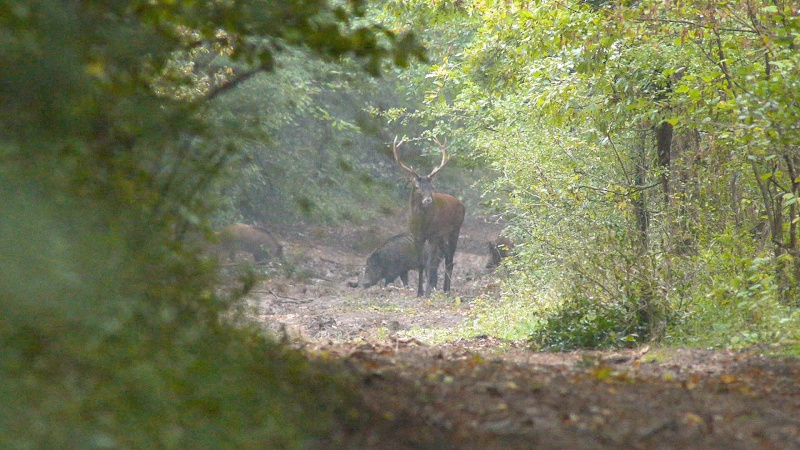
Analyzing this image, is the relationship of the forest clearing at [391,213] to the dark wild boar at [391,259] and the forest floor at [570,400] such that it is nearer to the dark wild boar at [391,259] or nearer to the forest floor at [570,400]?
the forest floor at [570,400]

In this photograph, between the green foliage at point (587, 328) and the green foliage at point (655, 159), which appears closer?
the green foliage at point (655, 159)

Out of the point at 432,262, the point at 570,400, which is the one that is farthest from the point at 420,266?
the point at 570,400

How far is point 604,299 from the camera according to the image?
10.1m

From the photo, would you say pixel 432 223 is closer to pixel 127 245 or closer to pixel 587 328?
pixel 587 328

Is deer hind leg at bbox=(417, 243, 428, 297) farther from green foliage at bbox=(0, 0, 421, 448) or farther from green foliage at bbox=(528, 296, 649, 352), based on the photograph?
green foliage at bbox=(0, 0, 421, 448)

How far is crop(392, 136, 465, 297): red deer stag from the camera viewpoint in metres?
21.8

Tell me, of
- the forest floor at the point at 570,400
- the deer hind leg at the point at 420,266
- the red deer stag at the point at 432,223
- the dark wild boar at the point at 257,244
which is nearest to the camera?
the forest floor at the point at 570,400

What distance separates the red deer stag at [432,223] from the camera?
71.5 ft

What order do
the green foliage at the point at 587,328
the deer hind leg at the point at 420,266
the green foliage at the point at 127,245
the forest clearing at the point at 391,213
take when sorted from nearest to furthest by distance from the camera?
the green foliage at the point at 127,245 < the forest clearing at the point at 391,213 < the green foliage at the point at 587,328 < the deer hind leg at the point at 420,266

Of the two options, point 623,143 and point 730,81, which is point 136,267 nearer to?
point 730,81

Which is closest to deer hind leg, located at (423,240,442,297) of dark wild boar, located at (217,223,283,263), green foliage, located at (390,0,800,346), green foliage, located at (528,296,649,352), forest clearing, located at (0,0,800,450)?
dark wild boar, located at (217,223,283,263)

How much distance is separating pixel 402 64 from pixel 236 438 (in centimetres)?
230

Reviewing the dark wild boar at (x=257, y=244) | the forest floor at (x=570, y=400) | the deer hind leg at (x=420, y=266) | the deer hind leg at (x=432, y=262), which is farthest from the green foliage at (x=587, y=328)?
the dark wild boar at (x=257, y=244)

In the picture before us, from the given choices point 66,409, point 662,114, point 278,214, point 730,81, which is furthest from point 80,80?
point 278,214
